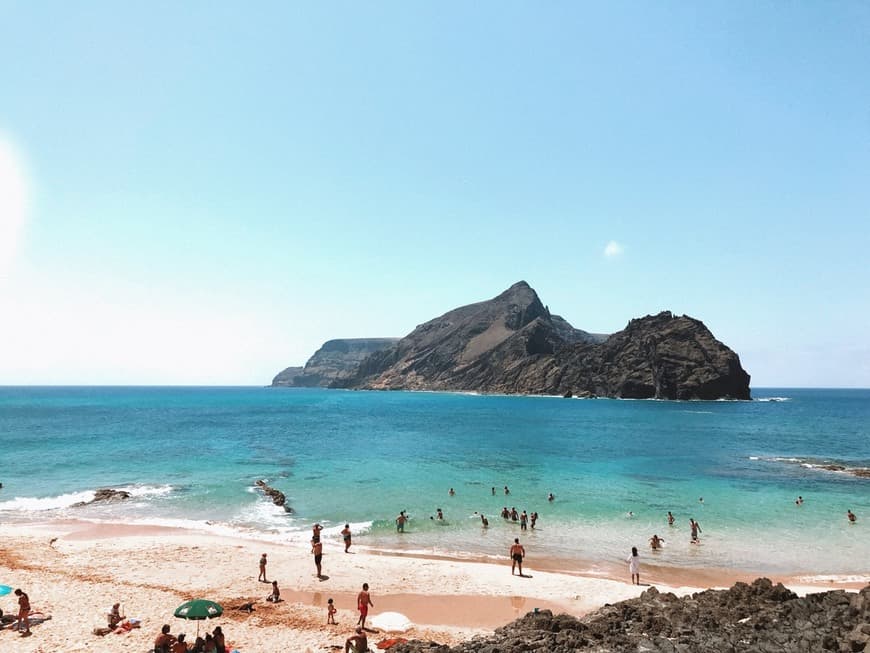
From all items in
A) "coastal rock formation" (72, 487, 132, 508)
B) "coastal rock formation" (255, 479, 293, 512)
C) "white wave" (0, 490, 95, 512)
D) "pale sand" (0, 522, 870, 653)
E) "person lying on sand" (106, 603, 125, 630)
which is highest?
"person lying on sand" (106, 603, 125, 630)

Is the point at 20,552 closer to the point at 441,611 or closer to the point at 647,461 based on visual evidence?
the point at 441,611

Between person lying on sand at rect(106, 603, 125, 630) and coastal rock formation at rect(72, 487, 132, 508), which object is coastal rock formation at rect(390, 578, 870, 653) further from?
coastal rock formation at rect(72, 487, 132, 508)

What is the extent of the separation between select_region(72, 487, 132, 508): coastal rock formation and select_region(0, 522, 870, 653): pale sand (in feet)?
30.3

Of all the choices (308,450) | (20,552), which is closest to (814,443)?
(308,450)

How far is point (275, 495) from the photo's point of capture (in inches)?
1531

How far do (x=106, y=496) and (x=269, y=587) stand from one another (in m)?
26.4

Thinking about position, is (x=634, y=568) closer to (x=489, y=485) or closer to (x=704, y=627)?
(x=704, y=627)

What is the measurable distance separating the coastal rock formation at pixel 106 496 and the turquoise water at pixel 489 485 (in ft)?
3.23

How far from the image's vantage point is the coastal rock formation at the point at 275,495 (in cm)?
3677

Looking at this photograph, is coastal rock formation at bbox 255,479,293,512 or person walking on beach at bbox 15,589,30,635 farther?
coastal rock formation at bbox 255,479,293,512

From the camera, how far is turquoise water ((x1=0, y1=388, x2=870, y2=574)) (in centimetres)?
2902

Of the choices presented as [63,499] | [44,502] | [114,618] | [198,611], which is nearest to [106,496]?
[63,499]

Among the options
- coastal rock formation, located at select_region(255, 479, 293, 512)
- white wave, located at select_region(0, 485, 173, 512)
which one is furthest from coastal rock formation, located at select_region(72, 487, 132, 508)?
coastal rock formation, located at select_region(255, 479, 293, 512)

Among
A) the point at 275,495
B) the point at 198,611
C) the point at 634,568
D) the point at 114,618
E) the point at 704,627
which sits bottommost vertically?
the point at 275,495
